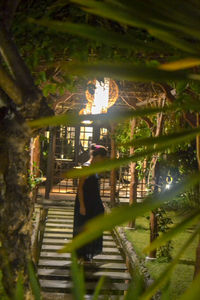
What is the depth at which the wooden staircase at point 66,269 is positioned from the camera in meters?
4.57

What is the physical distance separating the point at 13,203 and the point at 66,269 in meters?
2.69

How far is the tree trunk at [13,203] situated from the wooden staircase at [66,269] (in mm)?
717

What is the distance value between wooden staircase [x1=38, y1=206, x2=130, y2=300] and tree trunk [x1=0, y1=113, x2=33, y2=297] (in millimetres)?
717

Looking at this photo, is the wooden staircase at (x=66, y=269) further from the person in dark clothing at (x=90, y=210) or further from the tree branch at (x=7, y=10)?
the tree branch at (x=7, y=10)

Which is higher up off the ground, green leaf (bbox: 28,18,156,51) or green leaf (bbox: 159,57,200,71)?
green leaf (bbox: 28,18,156,51)

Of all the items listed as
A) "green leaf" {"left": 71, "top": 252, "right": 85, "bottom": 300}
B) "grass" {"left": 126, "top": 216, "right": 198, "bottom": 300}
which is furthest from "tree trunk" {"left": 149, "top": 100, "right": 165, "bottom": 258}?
"green leaf" {"left": 71, "top": 252, "right": 85, "bottom": 300}

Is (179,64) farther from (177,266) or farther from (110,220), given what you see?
(177,266)

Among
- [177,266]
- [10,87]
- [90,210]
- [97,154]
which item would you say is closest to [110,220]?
[10,87]

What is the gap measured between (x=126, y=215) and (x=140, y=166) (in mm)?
7137

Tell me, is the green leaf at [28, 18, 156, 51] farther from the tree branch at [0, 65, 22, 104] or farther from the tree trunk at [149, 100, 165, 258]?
the tree trunk at [149, 100, 165, 258]

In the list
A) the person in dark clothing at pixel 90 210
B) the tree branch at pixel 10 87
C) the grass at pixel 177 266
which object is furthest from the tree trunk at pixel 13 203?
the person in dark clothing at pixel 90 210

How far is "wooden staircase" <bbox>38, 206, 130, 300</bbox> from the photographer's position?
4.57m

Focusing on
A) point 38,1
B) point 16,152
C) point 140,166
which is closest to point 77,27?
point 16,152

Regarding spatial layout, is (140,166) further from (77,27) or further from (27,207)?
(77,27)
